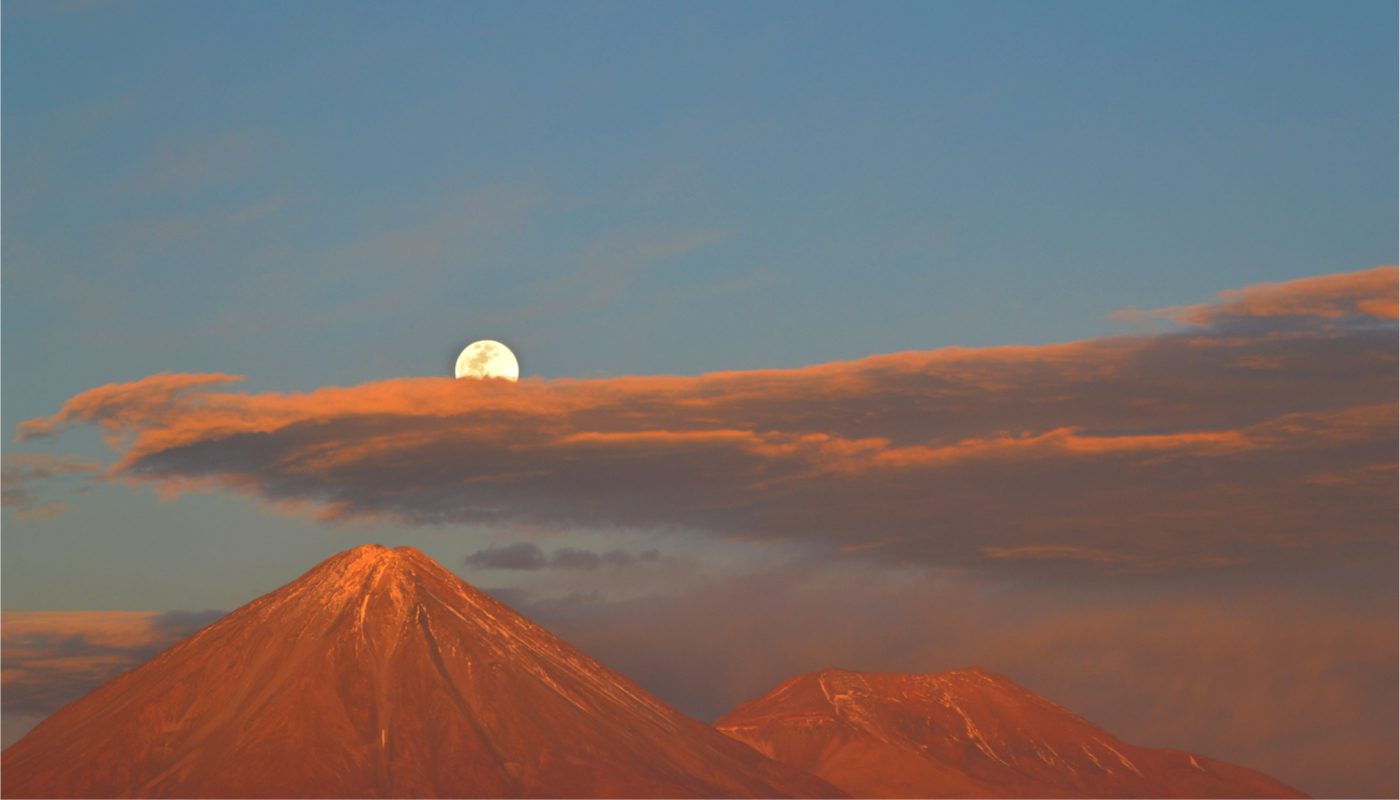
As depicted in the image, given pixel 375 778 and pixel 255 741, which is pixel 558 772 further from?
pixel 255 741

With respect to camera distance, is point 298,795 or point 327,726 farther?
point 327,726

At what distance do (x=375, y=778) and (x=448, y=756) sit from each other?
833 centimetres

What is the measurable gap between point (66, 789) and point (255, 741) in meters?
18.8

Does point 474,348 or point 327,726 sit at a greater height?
point 474,348

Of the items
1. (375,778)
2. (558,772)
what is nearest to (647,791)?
(558,772)

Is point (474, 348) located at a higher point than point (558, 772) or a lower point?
higher

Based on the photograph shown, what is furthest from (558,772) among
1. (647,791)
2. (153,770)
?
(153,770)

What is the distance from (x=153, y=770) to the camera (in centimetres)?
19212

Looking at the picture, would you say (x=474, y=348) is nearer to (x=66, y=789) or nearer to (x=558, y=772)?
(x=558, y=772)

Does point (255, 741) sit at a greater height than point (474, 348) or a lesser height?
lesser

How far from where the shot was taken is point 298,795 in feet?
602

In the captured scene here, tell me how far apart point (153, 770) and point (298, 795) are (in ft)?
59.2

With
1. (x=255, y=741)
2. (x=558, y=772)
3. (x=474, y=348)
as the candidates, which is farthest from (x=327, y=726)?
(x=474, y=348)

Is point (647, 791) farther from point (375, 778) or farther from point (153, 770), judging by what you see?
point (153, 770)
